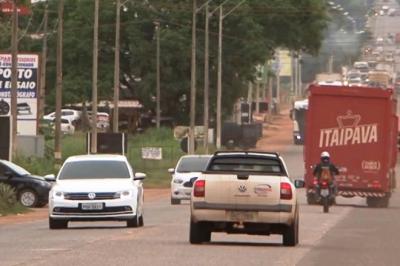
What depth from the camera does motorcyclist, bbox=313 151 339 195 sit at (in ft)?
134

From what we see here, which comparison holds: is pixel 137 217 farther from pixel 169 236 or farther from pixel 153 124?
pixel 153 124

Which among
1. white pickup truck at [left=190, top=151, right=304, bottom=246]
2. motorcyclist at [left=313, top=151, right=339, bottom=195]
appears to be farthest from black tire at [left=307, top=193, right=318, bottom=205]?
white pickup truck at [left=190, top=151, right=304, bottom=246]

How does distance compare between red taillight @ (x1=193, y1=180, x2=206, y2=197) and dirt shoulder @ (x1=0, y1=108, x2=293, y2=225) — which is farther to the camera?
dirt shoulder @ (x1=0, y1=108, x2=293, y2=225)

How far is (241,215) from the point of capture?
24.8m

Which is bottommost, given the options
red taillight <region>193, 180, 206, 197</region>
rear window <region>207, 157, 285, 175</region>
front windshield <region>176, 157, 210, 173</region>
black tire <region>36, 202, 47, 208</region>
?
black tire <region>36, 202, 47, 208</region>

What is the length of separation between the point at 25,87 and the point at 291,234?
34713 mm

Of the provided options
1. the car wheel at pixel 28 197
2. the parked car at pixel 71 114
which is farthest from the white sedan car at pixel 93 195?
the parked car at pixel 71 114

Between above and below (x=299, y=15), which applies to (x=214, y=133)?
below

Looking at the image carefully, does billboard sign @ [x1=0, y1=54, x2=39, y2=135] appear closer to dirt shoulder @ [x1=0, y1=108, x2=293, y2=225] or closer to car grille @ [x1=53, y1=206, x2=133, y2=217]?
dirt shoulder @ [x1=0, y1=108, x2=293, y2=225]

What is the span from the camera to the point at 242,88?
9438cm

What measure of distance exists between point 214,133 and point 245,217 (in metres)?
67.2

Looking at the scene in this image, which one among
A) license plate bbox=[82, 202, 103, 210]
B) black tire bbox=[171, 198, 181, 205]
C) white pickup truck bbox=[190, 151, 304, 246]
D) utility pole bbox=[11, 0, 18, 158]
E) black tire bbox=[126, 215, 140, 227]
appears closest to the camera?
white pickup truck bbox=[190, 151, 304, 246]

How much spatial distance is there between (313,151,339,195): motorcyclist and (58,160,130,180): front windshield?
10.9 metres

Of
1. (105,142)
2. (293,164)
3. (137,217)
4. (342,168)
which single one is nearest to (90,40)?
(293,164)
